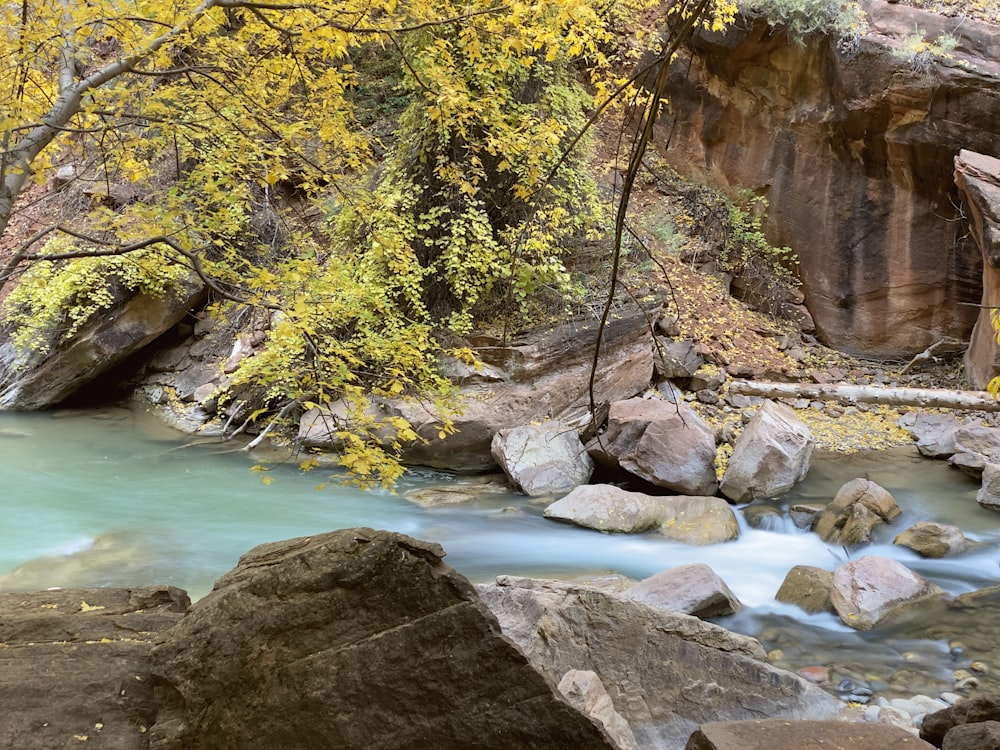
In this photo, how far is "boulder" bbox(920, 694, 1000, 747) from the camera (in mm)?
3117

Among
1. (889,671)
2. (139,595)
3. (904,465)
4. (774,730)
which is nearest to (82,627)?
(139,595)

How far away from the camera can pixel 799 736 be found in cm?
278

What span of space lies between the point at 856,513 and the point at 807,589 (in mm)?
1501

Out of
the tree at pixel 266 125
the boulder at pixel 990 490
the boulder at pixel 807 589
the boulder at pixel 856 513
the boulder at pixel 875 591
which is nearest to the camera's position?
the tree at pixel 266 125

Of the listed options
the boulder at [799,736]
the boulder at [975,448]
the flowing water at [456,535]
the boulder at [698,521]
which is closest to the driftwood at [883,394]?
the boulder at [975,448]

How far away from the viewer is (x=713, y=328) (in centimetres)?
1053

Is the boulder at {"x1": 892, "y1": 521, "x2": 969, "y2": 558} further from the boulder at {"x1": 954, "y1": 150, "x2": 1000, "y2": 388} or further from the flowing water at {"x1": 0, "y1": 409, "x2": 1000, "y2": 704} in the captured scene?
the boulder at {"x1": 954, "y1": 150, "x2": 1000, "y2": 388}

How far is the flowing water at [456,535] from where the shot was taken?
5.11 metres

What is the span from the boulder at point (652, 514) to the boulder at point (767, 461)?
457mm

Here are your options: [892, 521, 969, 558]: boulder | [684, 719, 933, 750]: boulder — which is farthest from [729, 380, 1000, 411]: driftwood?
[684, 719, 933, 750]: boulder

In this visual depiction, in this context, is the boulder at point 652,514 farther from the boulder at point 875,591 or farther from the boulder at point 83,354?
the boulder at point 83,354

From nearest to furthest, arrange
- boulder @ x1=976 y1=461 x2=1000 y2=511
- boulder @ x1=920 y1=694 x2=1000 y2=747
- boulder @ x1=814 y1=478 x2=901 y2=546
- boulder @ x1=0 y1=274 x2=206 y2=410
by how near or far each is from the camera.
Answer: boulder @ x1=920 y1=694 x2=1000 y2=747
boulder @ x1=814 y1=478 x2=901 y2=546
boulder @ x1=976 y1=461 x2=1000 y2=511
boulder @ x1=0 y1=274 x2=206 y2=410

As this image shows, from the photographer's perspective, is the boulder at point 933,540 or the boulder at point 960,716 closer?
the boulder at point 960,716

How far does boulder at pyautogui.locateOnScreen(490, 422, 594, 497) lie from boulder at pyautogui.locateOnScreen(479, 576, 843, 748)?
3.76 m
